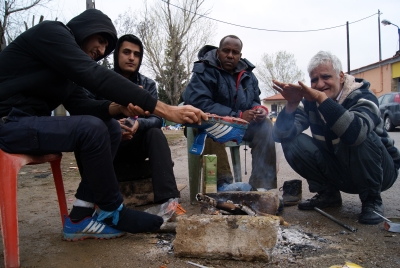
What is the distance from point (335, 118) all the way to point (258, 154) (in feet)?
3.25

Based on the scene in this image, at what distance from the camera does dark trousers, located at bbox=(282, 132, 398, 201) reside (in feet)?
8.82

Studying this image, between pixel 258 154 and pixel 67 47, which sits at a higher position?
pixel 67 47

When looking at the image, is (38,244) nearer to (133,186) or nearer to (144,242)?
(144,242)

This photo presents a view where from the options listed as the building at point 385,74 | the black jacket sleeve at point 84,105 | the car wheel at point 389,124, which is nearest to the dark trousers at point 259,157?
the black jacket sleeve at point 84,105

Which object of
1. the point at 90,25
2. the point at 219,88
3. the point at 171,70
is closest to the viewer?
the point at 90,25

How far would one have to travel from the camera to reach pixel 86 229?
7.73 feet

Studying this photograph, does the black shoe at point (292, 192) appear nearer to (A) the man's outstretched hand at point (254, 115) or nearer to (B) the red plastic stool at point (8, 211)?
(A) the man's outstretched hand at point (254, 115)

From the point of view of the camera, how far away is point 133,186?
11.1 feet

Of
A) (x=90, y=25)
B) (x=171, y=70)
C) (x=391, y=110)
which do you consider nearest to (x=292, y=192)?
(x=90, y=25)

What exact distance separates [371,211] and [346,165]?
0.39 metres

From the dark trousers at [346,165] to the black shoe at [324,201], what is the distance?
57mm

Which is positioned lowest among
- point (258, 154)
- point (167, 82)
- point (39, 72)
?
point (258, 154)

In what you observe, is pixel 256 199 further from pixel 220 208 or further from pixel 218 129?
pixel 218 129

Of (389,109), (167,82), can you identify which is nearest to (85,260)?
(389,109)
